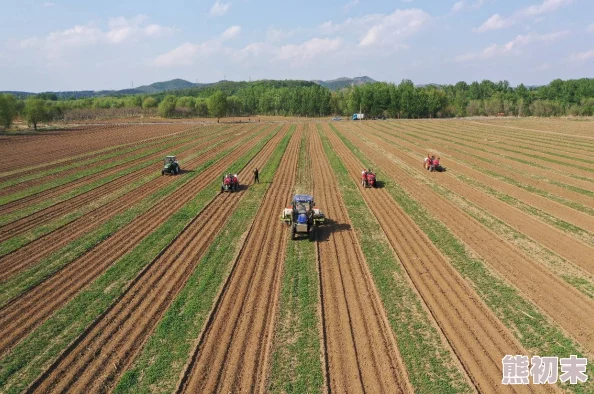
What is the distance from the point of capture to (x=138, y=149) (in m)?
46.6

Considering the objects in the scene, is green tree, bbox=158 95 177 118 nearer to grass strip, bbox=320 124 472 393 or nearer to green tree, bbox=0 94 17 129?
green tree, bbox=0 94 17 129

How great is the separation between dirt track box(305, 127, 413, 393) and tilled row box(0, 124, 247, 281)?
12.1 metres

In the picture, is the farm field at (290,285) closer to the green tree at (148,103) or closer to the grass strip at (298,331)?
the grass strip at (298,331)

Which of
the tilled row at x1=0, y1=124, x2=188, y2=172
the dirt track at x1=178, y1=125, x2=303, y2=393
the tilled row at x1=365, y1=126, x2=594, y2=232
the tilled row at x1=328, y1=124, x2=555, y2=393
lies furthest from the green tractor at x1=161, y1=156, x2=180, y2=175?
the tilled row at x1=365, y1=126, x2=594, y2=232

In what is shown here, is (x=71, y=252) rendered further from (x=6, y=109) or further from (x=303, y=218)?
(x=6, y=109)

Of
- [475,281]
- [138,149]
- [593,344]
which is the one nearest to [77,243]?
[475,281]

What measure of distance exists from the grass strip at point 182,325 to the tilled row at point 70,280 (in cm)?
388

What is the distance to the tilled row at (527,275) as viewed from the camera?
11.0 m

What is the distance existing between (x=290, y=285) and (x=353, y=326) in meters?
3.02

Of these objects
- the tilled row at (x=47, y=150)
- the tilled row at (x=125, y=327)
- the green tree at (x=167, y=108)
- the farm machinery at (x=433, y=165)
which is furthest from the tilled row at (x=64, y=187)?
the green tree at (x=167, y=108)

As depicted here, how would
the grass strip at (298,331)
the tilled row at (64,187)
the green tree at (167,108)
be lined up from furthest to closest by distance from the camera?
the green tree at (167,108), the tilled row at (64,187), the grass strip at (298,331)

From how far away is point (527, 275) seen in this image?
13.7 metres

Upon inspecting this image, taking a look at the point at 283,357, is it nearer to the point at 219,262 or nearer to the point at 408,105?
the point at 219,262

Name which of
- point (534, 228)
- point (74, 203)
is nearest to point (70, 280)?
point (74, 203)
